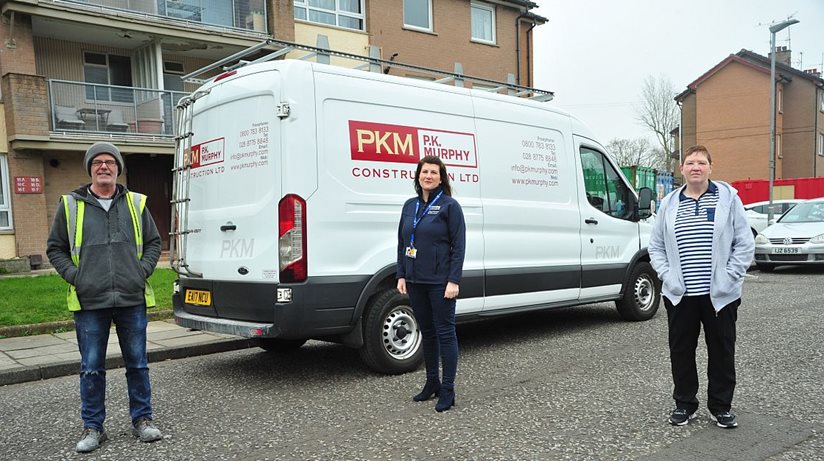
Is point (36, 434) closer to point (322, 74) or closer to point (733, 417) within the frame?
point (322, 74)

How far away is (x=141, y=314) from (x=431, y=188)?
2.14m

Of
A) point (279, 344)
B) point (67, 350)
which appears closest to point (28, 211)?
point (67, 350)

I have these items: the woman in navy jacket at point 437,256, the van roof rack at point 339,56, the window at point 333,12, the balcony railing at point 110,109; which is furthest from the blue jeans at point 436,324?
the window at point 333,12

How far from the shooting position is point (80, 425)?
4.67 meters

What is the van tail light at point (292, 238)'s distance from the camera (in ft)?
16.8

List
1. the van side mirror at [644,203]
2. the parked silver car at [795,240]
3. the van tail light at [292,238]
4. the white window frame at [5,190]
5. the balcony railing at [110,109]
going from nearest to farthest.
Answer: the van tail light at [292,238]
the van side mirror at [644,203]
the parked silver car at [795,240]
the white window frame at [5,190]
the balcony railing at [110,109]

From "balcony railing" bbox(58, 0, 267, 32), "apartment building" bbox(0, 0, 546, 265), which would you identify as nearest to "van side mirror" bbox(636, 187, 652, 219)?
"apartment building" bbox(0, 0, 546, 265)

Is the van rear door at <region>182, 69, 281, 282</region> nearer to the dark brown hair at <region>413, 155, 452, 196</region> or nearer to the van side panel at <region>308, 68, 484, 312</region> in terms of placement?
the van side panel at <region>308, 68, 484, 312</region>

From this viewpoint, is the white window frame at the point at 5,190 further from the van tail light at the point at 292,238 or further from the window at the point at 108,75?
the van tail light at the point at 292,238

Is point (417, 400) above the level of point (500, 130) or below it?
below

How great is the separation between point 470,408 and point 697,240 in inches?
76.3

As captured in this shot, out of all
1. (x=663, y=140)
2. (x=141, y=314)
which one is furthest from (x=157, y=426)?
(x=663, y=140)

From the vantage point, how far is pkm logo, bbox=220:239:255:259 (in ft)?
17.5

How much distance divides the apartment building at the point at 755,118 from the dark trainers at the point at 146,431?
40588mm
